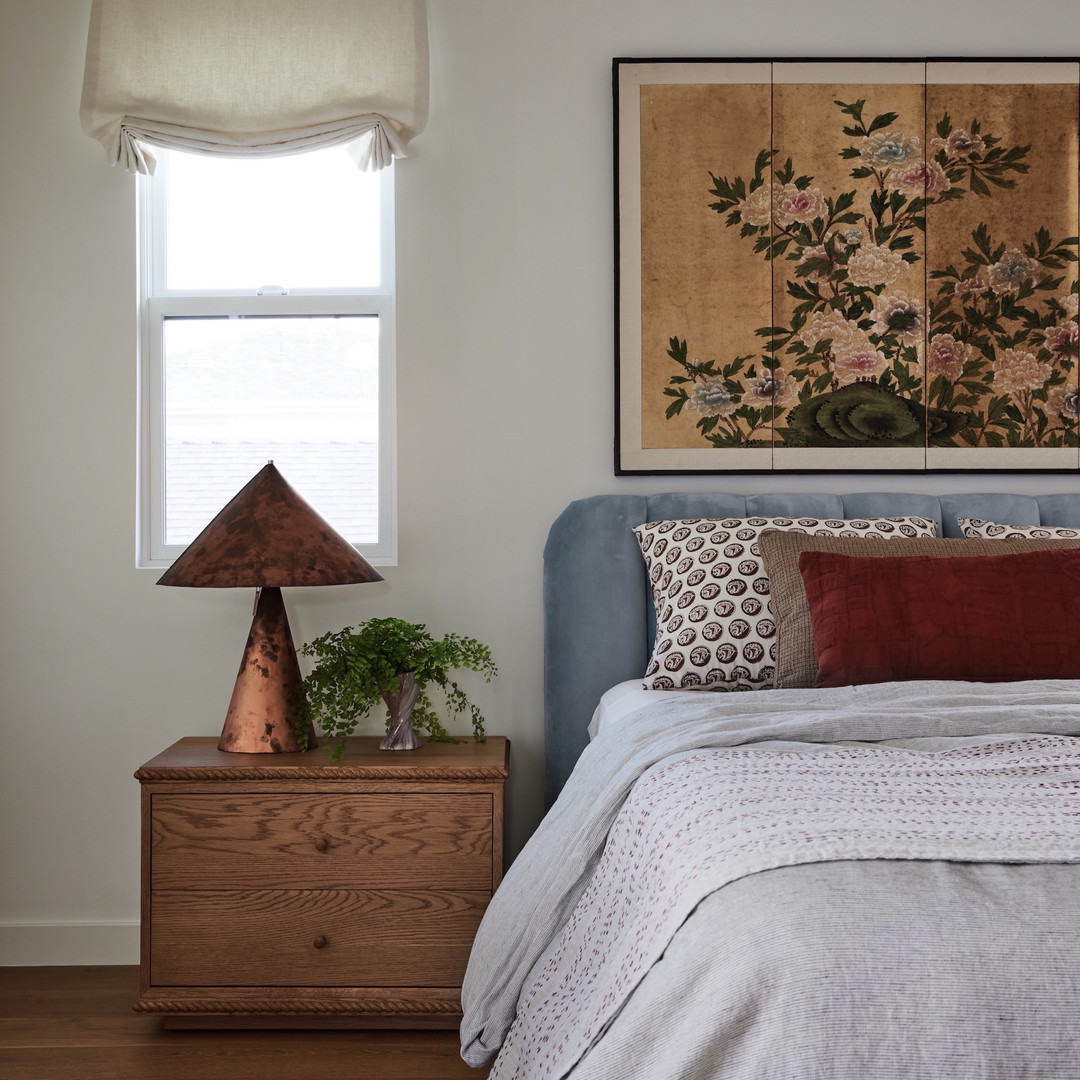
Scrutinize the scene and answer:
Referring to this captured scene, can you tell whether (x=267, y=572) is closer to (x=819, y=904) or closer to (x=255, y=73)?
(x=255, y=73)

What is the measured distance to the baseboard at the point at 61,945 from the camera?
95.9 inches

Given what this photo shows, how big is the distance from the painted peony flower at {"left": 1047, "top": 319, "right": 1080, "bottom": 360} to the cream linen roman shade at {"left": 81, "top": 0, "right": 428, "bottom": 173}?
5.87 feet

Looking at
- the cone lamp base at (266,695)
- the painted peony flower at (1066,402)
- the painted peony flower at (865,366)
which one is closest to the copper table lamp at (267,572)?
the cone lamp base at (266,695)

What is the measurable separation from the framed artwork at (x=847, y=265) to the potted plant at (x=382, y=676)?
755mm

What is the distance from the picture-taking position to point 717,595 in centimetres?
212

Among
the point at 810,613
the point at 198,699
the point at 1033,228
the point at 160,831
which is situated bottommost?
the point at 160,831

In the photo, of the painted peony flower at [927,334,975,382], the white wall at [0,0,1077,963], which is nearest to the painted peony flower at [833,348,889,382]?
the painted peony flower at [927,334,975,382]

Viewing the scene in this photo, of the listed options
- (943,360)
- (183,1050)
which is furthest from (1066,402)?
(183,1050)

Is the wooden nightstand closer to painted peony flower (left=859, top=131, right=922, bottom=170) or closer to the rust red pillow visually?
the rust red pillow

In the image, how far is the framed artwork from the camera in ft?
8.21

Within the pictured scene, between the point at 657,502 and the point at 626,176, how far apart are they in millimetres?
891

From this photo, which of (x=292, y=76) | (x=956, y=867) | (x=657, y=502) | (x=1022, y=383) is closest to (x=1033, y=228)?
(x=1022, y=383)

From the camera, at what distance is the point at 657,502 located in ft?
7.97

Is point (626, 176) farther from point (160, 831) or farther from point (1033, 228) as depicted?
point (160, 831)
